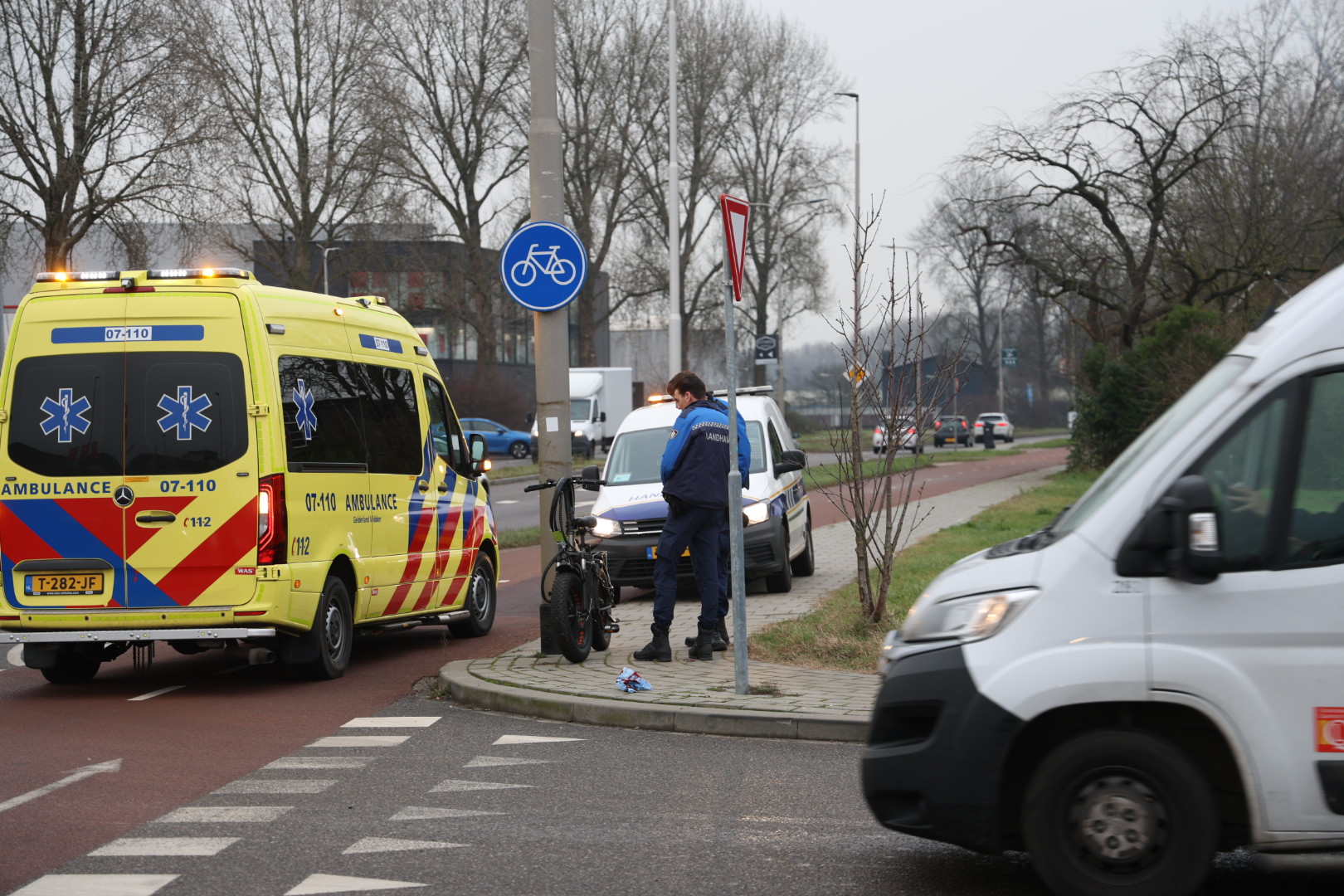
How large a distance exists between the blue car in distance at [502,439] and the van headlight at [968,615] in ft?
159

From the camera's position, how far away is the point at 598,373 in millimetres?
54625

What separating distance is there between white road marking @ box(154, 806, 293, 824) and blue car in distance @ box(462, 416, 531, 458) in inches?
1847

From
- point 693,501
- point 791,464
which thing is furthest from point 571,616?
point 791,464

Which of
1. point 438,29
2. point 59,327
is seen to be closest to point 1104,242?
point 438,29

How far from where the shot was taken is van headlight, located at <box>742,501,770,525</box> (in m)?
13.5

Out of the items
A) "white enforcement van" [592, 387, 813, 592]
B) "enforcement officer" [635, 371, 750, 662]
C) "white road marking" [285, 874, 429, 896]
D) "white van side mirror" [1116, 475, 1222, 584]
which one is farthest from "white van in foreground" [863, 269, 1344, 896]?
"white enforcement van" [592, 387, 813, 592]

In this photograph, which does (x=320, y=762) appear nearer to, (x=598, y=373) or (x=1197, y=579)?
(x=1197, y=579)

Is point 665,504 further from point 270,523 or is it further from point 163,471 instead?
point 163,471

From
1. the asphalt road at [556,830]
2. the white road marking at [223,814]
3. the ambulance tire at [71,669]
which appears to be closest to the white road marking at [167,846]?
the asphalt road at [556,830]

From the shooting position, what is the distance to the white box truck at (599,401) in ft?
175

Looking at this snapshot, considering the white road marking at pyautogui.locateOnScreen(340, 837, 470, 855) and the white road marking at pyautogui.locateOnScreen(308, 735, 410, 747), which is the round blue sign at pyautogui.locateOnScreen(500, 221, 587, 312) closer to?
the white road marking at pyautogui.locateOnScreen(308, 735, 410, 747)

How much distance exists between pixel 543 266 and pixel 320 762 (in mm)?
4017

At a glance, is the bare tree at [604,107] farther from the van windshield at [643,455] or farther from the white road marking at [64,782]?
the white road marking at [64,782]

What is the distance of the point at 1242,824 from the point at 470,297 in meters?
45.3
